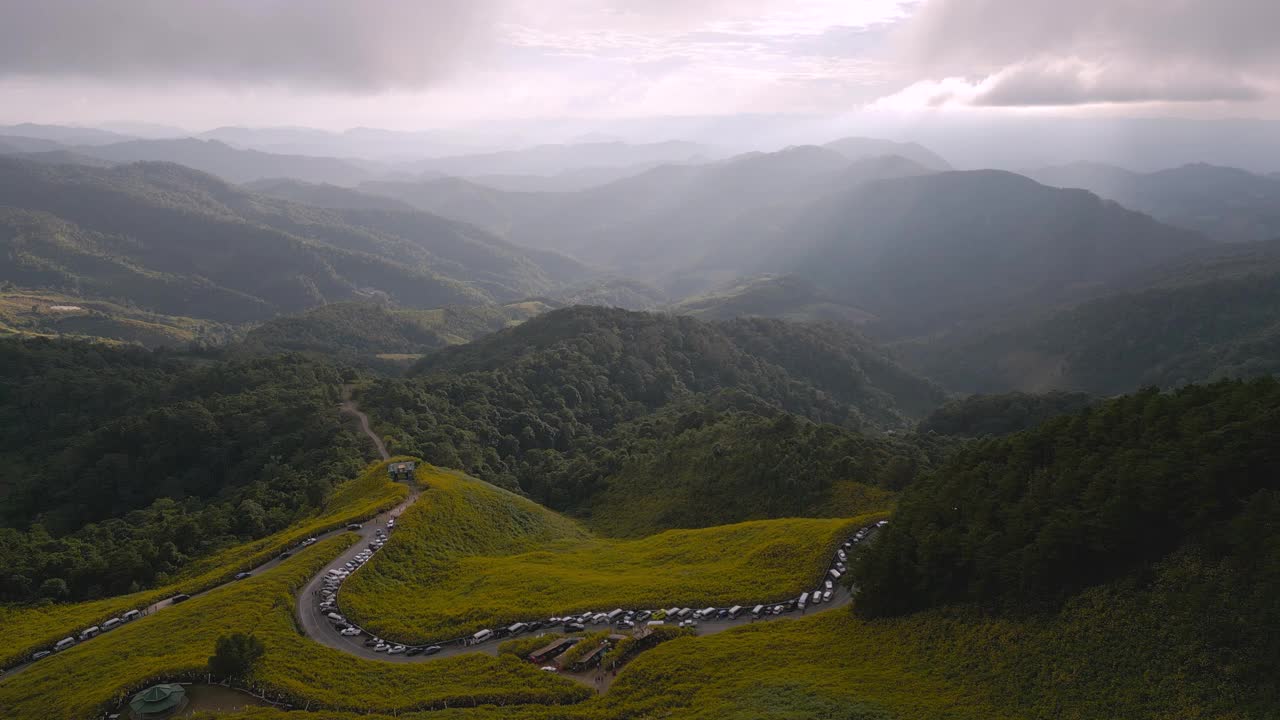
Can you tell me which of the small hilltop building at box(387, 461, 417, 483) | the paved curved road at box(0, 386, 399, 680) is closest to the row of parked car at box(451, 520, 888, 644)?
the paved curved road at box(0, 386, 399, 680)

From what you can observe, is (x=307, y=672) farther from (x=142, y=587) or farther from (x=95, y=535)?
(x=95, y=535)

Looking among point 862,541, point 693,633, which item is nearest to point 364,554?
point 693,633

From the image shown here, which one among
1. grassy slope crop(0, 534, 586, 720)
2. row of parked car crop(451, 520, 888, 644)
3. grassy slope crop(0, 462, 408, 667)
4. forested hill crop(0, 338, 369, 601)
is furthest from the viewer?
forested hill crop(0, 338, 369, 601)

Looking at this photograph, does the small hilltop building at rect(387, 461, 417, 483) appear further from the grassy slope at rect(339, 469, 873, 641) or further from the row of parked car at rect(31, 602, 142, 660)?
the row of parked car at rect(31, 602, 142, 660)

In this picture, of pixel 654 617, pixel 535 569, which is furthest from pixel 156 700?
pixel 535 569

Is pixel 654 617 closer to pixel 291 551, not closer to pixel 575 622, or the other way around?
pixel 575 622

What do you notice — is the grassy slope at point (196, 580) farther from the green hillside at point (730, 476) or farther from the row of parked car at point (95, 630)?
the green hillside at point (730, 476)
